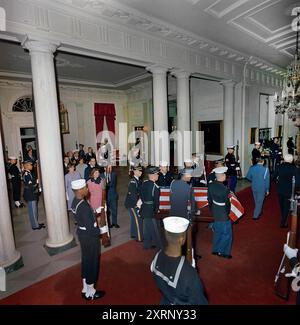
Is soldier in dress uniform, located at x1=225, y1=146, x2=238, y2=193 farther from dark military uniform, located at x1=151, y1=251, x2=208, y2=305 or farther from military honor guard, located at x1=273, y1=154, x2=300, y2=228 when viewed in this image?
dark military uniform, located at x1=151, y1=251, x2=208, y2=305

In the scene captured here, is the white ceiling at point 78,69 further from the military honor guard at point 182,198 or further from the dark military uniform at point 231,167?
the military honor guard at point 182,198

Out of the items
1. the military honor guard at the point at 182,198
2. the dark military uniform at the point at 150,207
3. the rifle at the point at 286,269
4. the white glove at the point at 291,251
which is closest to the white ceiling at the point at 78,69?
the dark military uniform at the point at 150,207

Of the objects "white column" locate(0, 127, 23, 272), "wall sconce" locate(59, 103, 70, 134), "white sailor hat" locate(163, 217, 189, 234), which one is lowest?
"white column" locate(0, 127, 23, 272)

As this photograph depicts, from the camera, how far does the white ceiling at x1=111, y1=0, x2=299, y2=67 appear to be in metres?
4.61

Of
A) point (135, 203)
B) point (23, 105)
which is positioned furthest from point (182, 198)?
point (23, 105)

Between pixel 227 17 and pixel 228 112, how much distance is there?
4.36m

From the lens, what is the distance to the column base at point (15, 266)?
3.90 m

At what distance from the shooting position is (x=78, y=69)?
951cm

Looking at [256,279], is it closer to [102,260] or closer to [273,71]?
[102,260]

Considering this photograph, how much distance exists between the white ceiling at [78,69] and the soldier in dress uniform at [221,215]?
5.59 metres

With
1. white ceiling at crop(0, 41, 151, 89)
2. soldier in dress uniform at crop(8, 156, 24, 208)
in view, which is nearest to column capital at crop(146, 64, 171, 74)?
white ceiling at crop(0, 41, 151, 89)

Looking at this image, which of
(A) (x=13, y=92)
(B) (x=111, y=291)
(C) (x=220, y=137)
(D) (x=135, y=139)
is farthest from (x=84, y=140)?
(B) (x=111, y=291)

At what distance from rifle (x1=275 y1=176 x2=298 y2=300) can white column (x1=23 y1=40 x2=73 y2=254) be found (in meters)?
3.91

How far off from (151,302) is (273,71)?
465 inches
